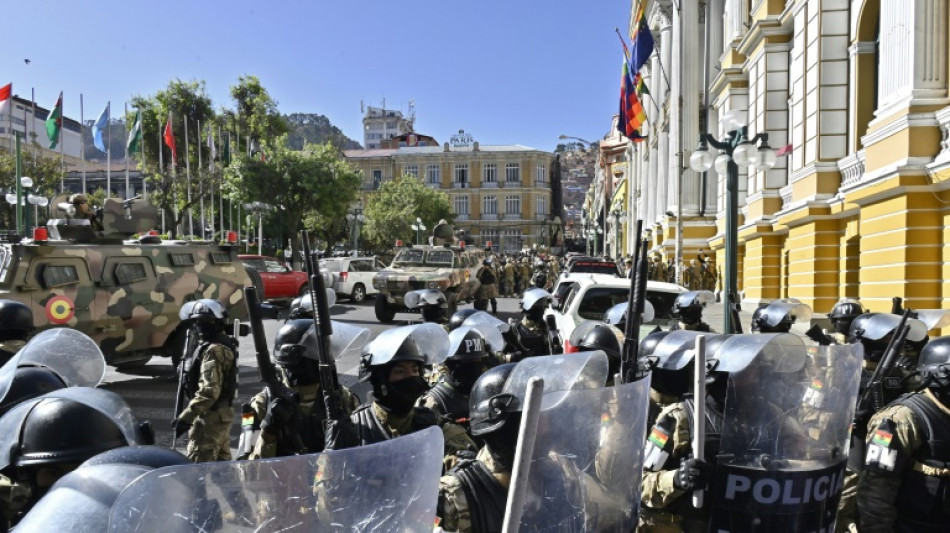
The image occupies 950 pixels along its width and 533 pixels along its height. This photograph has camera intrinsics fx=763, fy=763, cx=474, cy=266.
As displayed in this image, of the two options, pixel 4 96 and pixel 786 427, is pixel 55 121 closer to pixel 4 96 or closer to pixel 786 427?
pixel 4 96

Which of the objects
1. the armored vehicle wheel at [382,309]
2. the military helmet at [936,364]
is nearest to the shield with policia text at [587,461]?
the military helmet at [936,364]

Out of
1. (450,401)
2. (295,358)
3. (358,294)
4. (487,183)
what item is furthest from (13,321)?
(487,183)

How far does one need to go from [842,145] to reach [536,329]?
10.1 metres

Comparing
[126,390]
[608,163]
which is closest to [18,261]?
[126,390]

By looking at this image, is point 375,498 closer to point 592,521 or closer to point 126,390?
point 592,521

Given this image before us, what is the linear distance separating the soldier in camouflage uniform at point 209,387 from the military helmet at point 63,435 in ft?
9.39

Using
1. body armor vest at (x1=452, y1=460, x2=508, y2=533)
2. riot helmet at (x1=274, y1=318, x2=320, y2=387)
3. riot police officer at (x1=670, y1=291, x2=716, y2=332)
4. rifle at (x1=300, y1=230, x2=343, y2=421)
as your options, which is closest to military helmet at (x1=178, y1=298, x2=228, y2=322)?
riot helmet at (x1=274, y1=318, x2=320, y2=387)

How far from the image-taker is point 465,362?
468 cm

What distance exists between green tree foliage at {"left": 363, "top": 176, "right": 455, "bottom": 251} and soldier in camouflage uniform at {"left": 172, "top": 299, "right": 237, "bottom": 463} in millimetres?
50733

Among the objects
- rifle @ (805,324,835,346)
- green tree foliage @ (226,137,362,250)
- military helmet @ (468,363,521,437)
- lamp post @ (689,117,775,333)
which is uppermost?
green tree foliage @ (226,137,362,250)

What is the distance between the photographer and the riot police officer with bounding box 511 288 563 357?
762 cm

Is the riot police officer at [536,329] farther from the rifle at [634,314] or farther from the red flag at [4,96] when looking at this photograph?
the red flag at [4,96]

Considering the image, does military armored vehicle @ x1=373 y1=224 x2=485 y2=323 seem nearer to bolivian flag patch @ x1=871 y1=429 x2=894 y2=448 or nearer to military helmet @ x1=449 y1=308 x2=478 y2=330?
military helmet @ x1=449 y1=308 x2=478 y2=330

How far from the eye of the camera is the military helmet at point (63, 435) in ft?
7.77
